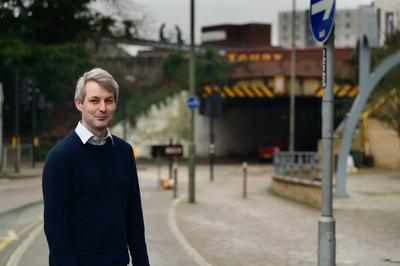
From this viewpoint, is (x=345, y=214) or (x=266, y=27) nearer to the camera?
(x=345, y=214)

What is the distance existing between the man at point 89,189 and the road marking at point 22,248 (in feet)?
17.6

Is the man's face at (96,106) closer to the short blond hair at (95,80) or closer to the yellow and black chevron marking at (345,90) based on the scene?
the short blond hair at (95,80)

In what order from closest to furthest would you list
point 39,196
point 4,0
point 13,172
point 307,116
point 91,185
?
point 91,185 < point 39,196 < point 13,172 < point 4,0 < point 307,116

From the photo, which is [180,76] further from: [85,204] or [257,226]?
[85,204]

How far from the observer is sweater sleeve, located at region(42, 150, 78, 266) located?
3.34 meters

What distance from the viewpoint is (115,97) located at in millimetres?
3609

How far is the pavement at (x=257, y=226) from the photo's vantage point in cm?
938

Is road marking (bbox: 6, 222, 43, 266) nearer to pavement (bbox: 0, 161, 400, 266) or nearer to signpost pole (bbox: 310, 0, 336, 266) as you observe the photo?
pavement (bbox: 0, 161, 400, 266)

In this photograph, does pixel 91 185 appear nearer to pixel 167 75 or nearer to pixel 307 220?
pixel 307 220

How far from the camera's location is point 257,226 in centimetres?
1280

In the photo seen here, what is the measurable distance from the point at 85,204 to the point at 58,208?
0.48 ft

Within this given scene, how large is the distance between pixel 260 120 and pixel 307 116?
8361 millimetres

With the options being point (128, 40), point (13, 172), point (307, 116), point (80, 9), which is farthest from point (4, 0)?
point (307, 116)

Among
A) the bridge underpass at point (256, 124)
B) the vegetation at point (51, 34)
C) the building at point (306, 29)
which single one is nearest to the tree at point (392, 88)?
the bridge underpass at point (256, 124)
